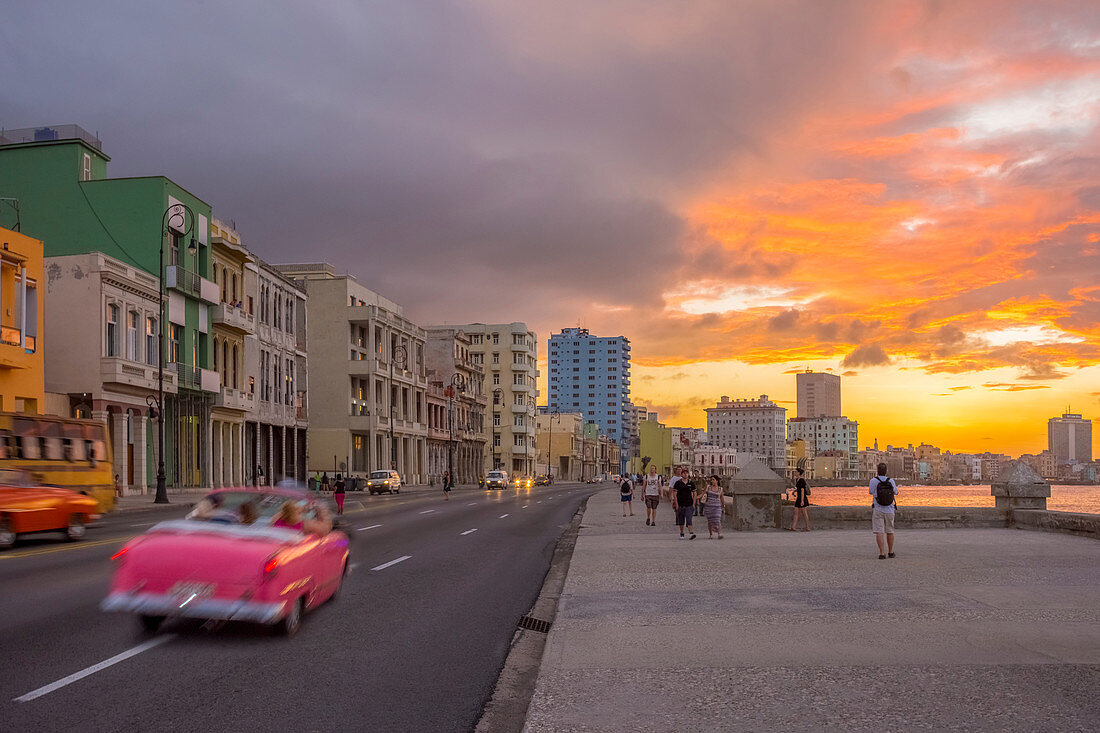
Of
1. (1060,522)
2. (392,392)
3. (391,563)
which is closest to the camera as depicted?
(391,563)

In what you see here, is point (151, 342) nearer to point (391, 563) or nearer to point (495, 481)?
point (391, 563)

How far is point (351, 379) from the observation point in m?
85.4

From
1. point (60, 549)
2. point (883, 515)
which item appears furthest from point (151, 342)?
point (883, 515)

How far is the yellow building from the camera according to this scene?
1501 inches

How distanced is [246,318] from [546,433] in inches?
4553

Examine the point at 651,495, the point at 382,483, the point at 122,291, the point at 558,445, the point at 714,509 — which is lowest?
the point at 558,445

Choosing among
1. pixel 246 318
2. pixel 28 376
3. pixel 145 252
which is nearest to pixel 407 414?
pixel 246 318

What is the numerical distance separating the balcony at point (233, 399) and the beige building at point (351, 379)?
70.4ft

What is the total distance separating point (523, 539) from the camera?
25.3m

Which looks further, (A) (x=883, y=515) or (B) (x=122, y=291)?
(B) (x=122, y=291)

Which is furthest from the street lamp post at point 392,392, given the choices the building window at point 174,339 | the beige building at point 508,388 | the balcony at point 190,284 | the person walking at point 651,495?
the person walking at point 651,495

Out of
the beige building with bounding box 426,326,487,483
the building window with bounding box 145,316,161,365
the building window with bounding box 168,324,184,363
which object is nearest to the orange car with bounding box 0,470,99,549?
the building window with bounding box 145,316,161,365

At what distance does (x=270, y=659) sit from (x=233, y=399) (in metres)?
51.4

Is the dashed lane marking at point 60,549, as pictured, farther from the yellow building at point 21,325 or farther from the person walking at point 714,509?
the yellow building at point 21,325
